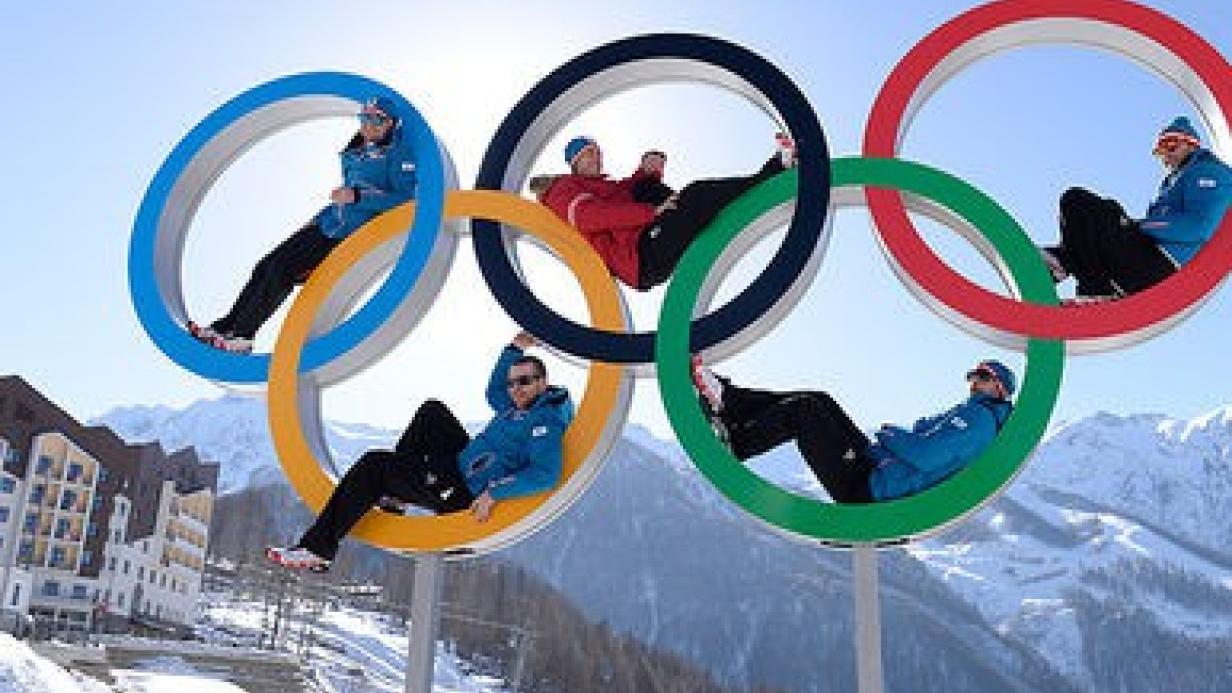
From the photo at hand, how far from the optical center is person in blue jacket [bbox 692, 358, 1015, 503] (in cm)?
670

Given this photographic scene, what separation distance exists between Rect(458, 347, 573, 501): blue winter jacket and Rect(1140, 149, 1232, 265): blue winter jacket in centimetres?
364

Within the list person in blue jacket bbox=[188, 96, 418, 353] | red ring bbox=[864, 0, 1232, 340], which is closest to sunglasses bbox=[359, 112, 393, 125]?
person in blue jacket bbox=[188, 96, 418, 353]

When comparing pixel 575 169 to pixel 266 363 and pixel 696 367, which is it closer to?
pixel 696 367

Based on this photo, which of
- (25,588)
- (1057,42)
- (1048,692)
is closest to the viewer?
(1057,42)

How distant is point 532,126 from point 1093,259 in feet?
11.9

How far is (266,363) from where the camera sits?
7.99 meters

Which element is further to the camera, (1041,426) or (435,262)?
(435,262)

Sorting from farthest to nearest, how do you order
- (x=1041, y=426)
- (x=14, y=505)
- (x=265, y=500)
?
(x=265, y=500) < (x=14, y=505) < (x=1041, y=426)

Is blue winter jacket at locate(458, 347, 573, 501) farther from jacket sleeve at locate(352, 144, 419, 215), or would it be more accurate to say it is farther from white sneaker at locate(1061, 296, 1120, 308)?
white sneaker at locate(1061, 296, 1120, 308)

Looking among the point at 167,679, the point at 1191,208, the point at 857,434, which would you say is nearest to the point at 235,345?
the point at 857,434

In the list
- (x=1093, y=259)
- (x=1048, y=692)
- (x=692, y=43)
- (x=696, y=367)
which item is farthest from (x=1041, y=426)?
(x=1048, y=692)

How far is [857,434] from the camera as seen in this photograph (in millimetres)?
7059

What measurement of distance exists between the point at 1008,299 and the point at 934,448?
99 cm

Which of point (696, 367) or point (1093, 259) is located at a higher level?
point (1093, 259)
